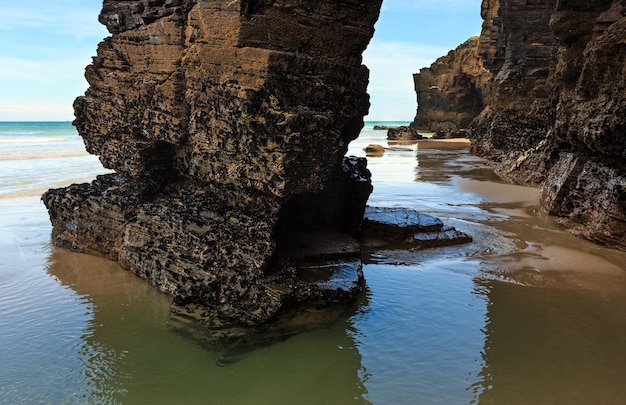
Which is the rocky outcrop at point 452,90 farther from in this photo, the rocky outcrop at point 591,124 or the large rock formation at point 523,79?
the rocky outcrop at point 591,124

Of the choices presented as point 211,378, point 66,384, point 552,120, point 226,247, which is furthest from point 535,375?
point 552,120

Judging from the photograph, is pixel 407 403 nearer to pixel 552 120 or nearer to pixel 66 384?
pixel 66 384

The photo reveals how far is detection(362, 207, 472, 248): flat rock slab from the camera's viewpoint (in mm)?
7334

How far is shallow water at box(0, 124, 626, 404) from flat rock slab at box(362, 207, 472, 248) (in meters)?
0.32

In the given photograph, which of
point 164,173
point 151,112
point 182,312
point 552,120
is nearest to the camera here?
point 182,312

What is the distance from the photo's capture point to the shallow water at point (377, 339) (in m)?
3.59

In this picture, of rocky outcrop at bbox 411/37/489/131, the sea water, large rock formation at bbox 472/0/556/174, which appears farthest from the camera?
rocky outcrop at bbox 411/37/489/131

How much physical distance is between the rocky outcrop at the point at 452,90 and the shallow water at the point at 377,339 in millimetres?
37486

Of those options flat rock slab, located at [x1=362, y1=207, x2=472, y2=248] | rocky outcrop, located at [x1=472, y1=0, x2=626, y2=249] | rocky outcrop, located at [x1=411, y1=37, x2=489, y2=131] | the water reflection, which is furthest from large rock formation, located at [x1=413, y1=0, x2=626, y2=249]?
rocky outcrop, located at [x1=411, y1=37, x2=489, y2=131]

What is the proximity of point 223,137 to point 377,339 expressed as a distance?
270 cm

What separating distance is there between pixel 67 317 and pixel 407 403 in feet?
11.6

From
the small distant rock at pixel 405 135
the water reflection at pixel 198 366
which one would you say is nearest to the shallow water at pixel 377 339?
the water reflection at pixel 198 366

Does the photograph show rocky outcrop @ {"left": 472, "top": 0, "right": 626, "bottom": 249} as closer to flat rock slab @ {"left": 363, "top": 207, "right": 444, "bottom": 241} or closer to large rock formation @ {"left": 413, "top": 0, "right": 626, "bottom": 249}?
large rock formation @ {"left": 413, "top": 0, "right": 626, "bottom": 249}

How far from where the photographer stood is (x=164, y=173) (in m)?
6.61
